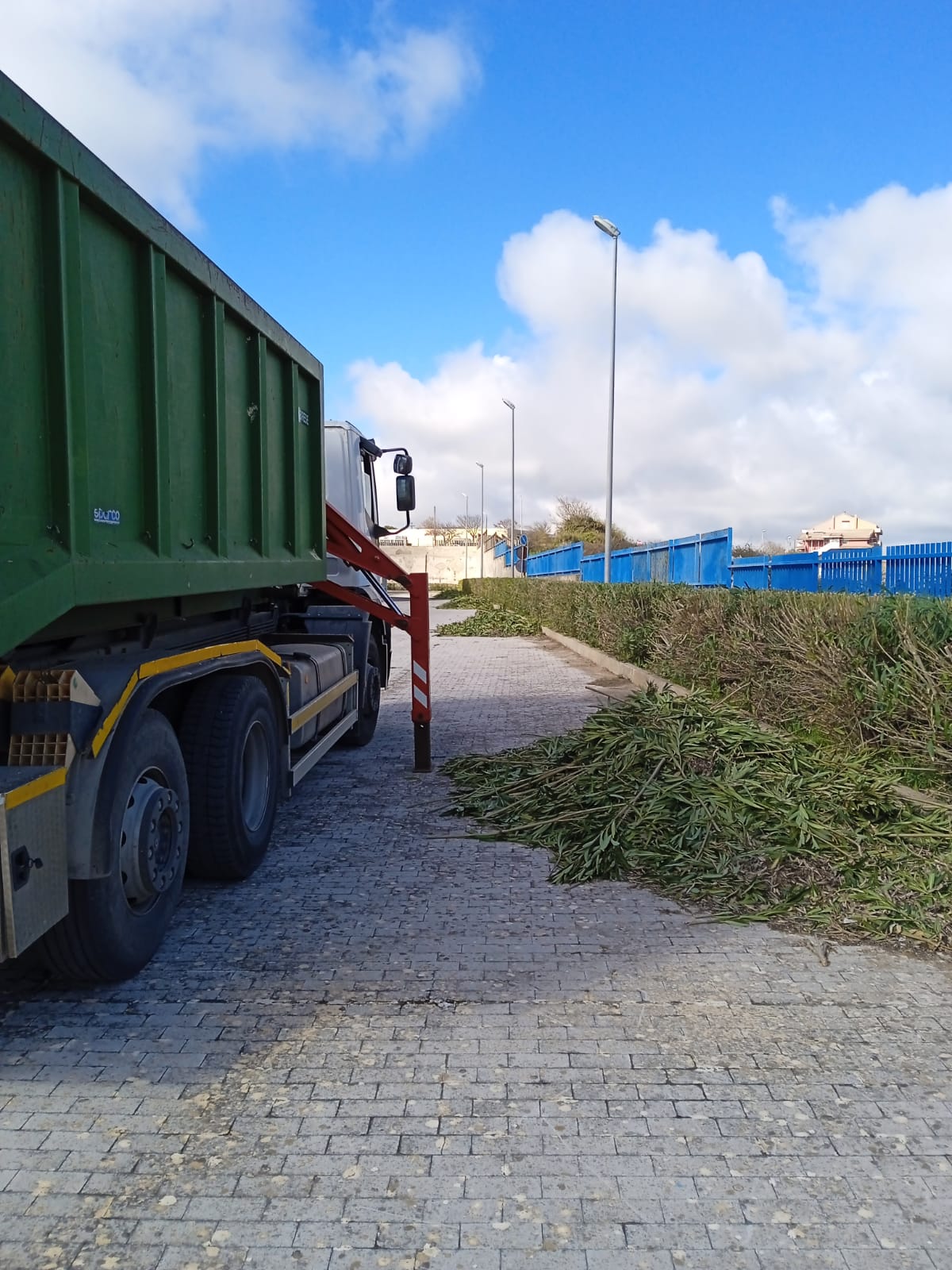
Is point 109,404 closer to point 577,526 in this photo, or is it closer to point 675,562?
point 675,562

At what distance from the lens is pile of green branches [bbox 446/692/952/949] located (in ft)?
15.6

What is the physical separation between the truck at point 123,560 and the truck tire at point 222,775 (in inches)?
0.5

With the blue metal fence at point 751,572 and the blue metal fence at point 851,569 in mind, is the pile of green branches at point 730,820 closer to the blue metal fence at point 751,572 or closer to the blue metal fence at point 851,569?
the blue metal fence at point 851,569

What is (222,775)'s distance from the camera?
15.9ft

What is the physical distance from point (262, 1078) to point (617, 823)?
124 inches

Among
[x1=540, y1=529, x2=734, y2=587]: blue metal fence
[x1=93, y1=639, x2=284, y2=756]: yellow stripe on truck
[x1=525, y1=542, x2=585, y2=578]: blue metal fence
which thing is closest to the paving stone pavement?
[x1=93, y1=639, x2=284, y2=756]: yellow stripe on truck

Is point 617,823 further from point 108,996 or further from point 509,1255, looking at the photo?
point 509,1255

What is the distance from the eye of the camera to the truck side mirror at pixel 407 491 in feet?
30.0

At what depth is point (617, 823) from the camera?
19.3ft

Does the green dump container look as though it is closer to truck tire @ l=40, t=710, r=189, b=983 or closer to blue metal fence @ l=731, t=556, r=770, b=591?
truck tire @ l=40, t=710, r=189, b=983

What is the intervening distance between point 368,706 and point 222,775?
475 centimetres

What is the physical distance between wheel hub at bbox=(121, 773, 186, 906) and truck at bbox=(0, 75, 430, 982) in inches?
0.5

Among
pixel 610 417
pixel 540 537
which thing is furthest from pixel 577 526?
pixel 610 417

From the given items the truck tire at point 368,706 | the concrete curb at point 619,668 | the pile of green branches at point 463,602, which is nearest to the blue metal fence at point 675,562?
the concrete curb at point 619,668
